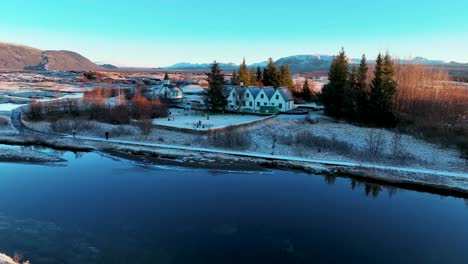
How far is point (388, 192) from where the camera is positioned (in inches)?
1049

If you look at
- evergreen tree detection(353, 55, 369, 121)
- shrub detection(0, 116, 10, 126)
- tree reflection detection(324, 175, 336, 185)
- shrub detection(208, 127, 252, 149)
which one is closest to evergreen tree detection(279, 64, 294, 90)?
evergreen tree detection(353, 55, 369, 121)

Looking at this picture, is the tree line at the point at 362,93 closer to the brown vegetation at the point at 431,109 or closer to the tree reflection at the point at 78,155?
the brown vegetation at the point at 431,109

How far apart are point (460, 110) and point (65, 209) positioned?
147 ft

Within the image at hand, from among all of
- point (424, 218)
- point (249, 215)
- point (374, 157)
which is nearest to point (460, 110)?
point (374, 157)

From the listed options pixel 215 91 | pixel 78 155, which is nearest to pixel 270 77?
pixel 215 91

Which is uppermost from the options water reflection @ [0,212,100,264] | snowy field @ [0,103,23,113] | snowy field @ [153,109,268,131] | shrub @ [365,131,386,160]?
snowy field @ [0,103,23,113]

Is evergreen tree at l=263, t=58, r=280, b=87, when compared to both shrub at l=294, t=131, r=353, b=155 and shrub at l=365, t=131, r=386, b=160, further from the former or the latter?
shrub at l=365, t=131, r=386, b=160

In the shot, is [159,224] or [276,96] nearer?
[159,224]

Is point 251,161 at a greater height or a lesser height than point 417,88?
lesser

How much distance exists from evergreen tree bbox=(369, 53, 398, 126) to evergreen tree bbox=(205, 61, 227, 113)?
22084 millimetres

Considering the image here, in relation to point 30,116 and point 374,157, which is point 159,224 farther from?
point 30,116

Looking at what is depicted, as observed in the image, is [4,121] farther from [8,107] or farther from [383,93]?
[383,93]

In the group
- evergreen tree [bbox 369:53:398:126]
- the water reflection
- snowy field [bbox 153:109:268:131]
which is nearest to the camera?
the water reflection

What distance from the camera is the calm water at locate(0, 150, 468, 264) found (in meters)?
16.8
